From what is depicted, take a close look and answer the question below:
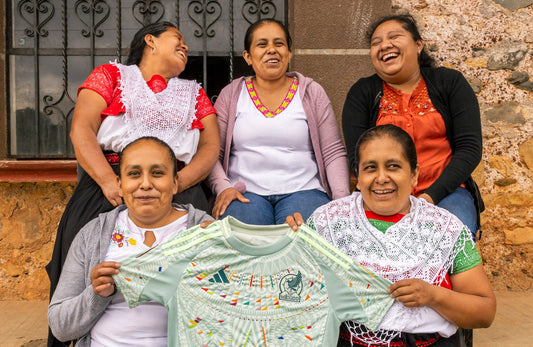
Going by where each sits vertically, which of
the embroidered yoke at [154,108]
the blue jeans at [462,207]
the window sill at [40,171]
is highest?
the embroidered yoke at [154,108]

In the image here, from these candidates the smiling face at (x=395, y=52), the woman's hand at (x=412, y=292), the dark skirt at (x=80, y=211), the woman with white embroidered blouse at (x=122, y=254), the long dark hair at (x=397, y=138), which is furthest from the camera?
the smiling face at (x=395, y=52)

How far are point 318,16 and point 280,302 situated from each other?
2136 mm

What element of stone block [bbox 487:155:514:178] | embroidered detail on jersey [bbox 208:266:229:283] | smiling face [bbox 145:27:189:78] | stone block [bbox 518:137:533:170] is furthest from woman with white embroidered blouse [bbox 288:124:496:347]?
stone block [bbox 518:137:533:170]

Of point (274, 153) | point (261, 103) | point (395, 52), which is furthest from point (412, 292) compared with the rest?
point (261, 103)

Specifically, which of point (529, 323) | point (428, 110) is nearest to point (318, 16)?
point (428, 110)

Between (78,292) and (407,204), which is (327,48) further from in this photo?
(78,292)

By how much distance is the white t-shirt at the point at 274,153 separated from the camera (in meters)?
2.66

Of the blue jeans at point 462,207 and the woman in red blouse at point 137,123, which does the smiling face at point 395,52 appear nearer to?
the blue jeans at point 462,207

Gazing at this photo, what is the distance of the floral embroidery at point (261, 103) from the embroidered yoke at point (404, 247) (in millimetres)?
915

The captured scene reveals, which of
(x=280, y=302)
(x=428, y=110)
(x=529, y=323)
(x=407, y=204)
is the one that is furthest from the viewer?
(x=529, y=323)

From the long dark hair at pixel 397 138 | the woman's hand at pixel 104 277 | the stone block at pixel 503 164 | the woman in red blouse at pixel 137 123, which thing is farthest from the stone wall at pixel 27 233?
the stone block at pixel 503 164

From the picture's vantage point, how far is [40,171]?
3201 millimetres

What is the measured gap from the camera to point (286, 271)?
1.85m

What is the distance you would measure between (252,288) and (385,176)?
25.1 inches
